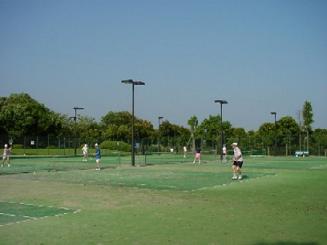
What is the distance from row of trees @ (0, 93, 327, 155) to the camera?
62.8 metres

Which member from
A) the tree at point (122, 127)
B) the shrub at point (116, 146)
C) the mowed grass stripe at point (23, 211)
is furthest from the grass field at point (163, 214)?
the tree at point (122, 127)

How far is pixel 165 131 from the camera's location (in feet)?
347

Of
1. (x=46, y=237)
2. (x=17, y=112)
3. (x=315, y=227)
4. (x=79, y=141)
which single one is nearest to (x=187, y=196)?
(x=315, y=227)

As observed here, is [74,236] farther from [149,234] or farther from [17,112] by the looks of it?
[17,112]

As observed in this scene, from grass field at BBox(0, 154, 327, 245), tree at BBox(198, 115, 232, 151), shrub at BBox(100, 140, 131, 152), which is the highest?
tree at BBox(198, 115, 232, 151)

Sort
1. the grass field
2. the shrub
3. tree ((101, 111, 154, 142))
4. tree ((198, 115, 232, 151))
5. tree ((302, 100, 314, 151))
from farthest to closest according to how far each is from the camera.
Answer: tree ((101, 111, 154, 142)) < tree ((198, 115, 232, 151)) < tree ((302, 100, 314, 151)) < the shrub < the grass field

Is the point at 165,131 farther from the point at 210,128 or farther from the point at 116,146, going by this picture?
the point at 116,146

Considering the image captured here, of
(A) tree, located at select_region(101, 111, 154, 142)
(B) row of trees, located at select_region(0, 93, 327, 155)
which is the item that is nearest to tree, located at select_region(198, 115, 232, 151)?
(B) row of trees, located at select_region(0, 93, 327, 155)

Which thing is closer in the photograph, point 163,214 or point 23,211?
point 163,214

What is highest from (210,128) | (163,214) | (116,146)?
(210,128)

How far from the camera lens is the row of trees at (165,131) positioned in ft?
206

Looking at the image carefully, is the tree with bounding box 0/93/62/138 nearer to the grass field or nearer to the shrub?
the shrub

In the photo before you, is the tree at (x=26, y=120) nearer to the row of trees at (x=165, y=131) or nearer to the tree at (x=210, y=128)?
the row of trees at (x=165, y=131)

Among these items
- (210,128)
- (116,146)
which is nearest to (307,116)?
(210,128)
